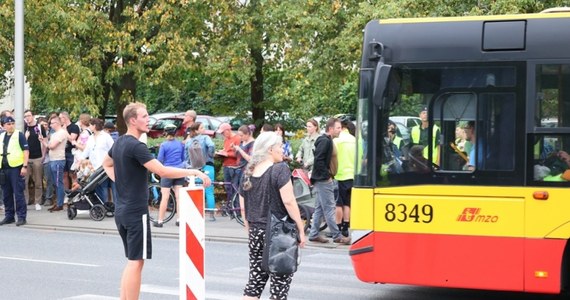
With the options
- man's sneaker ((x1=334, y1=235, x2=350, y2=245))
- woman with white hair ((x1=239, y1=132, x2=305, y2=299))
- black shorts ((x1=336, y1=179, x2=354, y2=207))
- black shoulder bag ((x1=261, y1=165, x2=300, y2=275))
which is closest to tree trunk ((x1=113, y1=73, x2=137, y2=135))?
black shorts ((x1=336, y1=179, x2=354, y2=207))

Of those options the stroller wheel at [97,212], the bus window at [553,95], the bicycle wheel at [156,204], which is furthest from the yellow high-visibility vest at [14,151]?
the bus window at [553,95]

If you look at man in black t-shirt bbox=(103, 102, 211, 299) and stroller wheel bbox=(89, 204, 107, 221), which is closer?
man in black t-shirt bbox=(103, 102, 211, 299)

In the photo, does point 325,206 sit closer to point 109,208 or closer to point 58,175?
point 109,208

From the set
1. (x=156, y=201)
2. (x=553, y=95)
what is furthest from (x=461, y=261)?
(x=156, y=201)

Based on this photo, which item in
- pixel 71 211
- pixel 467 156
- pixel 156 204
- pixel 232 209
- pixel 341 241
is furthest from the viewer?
pixel 156 204

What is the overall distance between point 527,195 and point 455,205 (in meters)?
0.65

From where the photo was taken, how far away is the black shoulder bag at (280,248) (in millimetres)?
8477

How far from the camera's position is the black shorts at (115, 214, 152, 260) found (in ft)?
28.7

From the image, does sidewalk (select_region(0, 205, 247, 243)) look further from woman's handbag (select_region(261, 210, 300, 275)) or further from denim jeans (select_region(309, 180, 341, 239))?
woman's handbag (select_region(261, 210, 300, 275))

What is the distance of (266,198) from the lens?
8727 mm

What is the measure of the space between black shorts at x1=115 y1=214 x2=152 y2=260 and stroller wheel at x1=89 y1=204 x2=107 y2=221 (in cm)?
1009

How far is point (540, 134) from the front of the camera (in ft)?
31.1

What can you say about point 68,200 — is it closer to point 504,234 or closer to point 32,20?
point 32,20

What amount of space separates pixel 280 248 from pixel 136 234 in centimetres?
124
